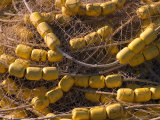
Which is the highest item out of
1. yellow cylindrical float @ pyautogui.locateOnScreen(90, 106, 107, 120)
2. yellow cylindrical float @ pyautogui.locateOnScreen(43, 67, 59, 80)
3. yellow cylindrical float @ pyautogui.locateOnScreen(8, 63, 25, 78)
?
yellow cylindrical float @ pyautogui.locateOnScreen(8, 63, 25, 78)

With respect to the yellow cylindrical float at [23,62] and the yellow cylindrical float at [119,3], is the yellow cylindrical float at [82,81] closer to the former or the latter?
the yellow cylindrical float at [23,62]

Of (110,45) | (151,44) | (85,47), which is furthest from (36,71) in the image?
(151,44)

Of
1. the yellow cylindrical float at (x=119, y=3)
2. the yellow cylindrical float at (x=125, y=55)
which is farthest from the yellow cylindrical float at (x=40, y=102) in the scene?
the yellow cylindrical float at (x=119, y=3)

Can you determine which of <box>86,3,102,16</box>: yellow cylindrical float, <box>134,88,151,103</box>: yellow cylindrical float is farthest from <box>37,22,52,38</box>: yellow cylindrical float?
<box>134,88,151,103</box>: yellow cylindrical float

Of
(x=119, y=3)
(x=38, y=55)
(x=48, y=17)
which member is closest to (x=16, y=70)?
(x=38, y=55)

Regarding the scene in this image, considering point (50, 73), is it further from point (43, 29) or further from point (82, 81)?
point (43, 29)

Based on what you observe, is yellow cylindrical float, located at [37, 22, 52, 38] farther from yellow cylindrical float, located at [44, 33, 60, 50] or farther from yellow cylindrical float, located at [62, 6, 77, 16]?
yellow cylindrical float, located at [62, 6, 77, 16]
